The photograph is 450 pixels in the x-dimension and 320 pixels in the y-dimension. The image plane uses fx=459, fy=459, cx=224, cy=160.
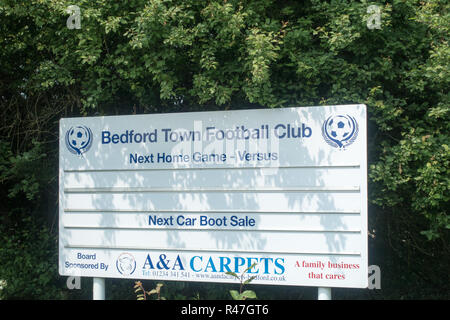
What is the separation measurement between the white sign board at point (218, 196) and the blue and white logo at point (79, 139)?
13 millimetres

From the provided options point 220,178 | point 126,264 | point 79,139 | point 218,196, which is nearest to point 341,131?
point 220,178

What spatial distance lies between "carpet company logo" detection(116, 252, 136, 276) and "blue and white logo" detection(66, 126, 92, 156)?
140 centimetres

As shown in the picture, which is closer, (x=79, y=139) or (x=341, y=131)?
(x=341, y=131)

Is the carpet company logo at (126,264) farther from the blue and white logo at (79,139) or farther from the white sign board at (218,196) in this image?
the blue and white logo at (79,139)

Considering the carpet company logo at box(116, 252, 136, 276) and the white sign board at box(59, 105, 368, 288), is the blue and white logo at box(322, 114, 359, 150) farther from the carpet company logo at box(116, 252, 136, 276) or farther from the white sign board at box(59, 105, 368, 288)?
the carpet company logo at box(116, 252, 136, 276)

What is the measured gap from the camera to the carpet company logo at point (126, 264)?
219 inches

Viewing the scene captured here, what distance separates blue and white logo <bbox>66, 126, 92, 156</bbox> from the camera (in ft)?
A: 18.9

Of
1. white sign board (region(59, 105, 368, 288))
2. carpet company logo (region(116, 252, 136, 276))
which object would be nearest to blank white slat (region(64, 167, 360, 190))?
white sign board (region(59, 105, 368, 288))

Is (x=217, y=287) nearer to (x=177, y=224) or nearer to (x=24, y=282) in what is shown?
(x=177, y=224)

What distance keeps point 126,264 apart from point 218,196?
1.42 meters

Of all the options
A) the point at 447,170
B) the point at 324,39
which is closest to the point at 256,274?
the point at 447,170

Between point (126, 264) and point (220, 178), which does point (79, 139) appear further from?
point (220, 178)

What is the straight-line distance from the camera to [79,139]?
5801 mm

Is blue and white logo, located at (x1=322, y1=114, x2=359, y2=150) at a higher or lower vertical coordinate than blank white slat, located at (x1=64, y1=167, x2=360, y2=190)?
Result: higher
